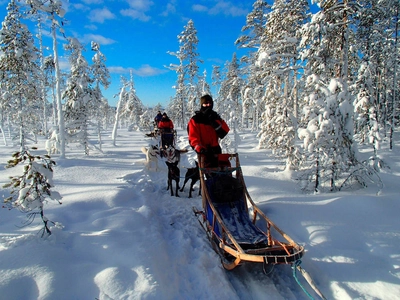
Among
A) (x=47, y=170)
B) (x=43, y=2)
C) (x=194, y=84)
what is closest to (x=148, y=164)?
(x=47, y=170)

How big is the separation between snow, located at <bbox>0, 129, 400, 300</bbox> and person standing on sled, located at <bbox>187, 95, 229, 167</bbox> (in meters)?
1.79

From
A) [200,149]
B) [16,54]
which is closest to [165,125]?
[16,54]

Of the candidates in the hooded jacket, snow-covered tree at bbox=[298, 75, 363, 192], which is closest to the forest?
snow-covered tree at bbox=[298, 75, 363, 192]

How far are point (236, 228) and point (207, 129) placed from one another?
8.19ft

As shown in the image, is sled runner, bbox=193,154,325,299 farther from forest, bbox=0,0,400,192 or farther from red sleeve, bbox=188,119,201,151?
forest, bbox=0,0,400,192

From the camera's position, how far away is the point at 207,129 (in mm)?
5832

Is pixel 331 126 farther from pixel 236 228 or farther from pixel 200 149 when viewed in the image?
pixel 236 228

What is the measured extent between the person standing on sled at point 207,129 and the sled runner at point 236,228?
230 mm

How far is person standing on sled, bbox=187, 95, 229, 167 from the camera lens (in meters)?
5.60

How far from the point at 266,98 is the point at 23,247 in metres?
14.1

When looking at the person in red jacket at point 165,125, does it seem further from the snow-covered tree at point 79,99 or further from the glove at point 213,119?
the glove at point 213,119

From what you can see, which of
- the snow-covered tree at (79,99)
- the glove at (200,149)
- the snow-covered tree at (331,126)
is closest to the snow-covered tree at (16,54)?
the snow-covered tree at (79,99)

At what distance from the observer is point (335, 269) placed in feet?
11.7

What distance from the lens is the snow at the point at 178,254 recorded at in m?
2.95
